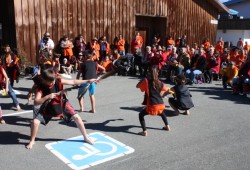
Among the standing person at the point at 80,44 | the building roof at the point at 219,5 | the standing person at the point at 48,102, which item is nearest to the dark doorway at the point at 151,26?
the building roof at the point at 219,5

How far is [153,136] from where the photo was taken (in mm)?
7094

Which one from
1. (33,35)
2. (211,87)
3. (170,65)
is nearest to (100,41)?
(33,35)

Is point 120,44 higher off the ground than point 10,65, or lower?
higher

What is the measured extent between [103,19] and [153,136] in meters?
11.4

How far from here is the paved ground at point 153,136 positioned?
5773 millimetres

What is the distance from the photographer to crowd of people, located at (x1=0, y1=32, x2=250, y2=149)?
6.26 metres

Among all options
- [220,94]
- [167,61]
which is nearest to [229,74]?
[220,94]

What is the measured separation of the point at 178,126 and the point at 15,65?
5.70 meters

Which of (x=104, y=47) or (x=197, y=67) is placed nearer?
(x=197, y=67)

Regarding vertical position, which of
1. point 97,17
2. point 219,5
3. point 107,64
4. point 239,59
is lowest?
point 107,64

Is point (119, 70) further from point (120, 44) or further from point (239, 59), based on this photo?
point (239, 59)

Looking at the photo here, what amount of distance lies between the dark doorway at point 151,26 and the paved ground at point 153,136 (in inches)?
421

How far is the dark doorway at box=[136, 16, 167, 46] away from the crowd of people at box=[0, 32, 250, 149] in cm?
66

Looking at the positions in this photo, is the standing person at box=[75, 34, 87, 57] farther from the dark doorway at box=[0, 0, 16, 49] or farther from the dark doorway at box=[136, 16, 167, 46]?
the dark doorway at box=[136, 16, 167, 46]
